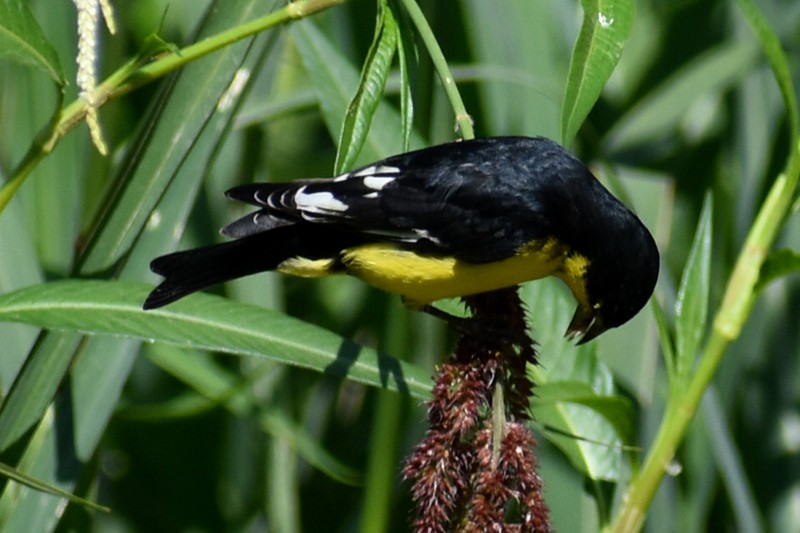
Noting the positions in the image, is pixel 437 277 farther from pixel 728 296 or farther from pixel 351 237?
pixel 728 296

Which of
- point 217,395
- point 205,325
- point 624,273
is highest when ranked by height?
point 624,273

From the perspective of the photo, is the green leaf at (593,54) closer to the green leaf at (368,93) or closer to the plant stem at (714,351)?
the green leaf at (368,93)

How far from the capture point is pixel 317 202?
4.33 ft

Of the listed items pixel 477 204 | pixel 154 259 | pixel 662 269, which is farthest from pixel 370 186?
pixel 662 269

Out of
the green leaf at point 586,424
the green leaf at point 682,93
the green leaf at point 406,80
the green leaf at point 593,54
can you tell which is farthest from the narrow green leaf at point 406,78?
the green leaf at point 682,93

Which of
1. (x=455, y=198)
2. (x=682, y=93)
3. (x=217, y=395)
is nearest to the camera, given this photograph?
(x=455, y=198)

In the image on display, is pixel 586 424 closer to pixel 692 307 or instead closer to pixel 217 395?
pixel 692 307

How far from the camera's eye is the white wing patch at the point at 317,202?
1.29 metres

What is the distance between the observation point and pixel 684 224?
8.05 feet

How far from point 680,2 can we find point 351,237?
127 cm

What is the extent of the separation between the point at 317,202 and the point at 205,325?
192 mm

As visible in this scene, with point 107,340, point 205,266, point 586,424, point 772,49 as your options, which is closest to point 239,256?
point 205,266

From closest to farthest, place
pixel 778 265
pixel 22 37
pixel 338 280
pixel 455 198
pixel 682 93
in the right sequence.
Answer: pixel 22 37 → pixel 778 265 → pixel 455 198 → pixel 682 93 → pixel 338 280

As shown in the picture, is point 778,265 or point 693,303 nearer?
point 778,265
